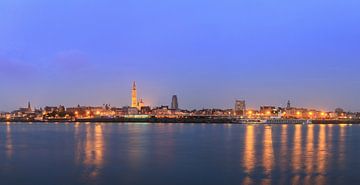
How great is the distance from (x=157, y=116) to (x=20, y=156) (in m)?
165

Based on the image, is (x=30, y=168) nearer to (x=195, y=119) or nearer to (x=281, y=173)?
(x=281, y=173)

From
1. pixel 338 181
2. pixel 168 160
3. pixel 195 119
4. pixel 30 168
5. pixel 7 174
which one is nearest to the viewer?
pixel 338 181

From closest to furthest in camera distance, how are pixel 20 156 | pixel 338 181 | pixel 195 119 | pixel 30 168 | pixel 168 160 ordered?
pixel 338 181 → pixel 30 168 → pixel 168 160 → pixel 20 156 → pixel 195 119

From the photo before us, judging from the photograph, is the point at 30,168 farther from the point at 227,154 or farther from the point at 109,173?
the point at 227,154

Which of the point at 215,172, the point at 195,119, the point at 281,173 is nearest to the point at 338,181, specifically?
the point at 281,173

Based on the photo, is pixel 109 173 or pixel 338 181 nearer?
pixel 338 181

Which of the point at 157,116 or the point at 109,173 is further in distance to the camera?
the point at 157,116

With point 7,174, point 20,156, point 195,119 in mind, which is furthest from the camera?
point 195,119

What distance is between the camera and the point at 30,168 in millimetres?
22984

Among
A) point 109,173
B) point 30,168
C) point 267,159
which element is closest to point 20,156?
point 30,168

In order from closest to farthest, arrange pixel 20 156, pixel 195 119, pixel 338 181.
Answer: pixel 338 181
pixel 20 156
pixel 195 119

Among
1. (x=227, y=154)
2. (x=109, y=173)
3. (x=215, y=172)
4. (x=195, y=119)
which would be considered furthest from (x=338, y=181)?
(x=195, y=119)

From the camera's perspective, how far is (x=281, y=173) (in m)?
21.3

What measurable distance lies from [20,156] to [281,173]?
1580 centimetres
